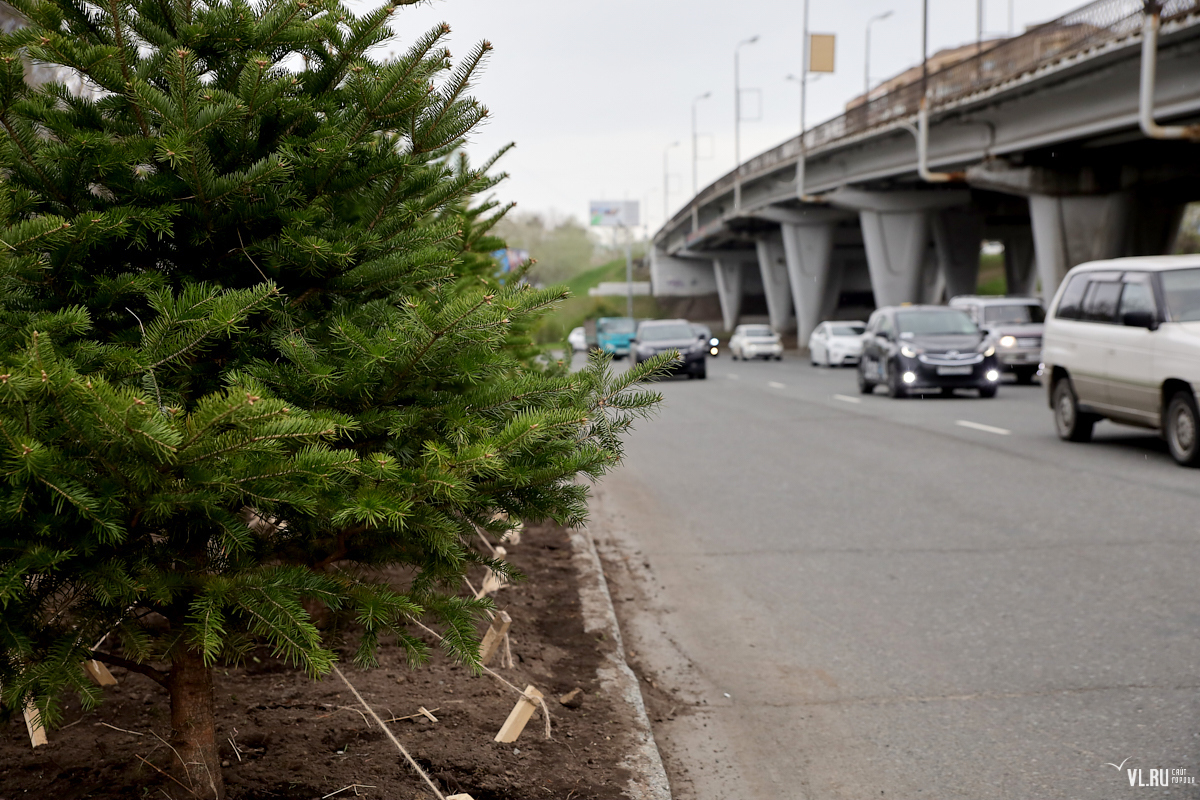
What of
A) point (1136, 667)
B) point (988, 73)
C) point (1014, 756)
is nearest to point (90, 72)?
point (1014, 756)

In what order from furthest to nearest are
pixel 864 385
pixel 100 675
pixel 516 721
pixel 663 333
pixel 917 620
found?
pixel 663 333 < pixel 864 385 < pixel 917 620 < pixel 100 675 < pixel 516 721

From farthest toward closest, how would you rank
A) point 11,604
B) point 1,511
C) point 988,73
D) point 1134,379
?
point 988,73, point 1134,379, point 11,604, point 1,511

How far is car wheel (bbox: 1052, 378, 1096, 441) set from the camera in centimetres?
1312

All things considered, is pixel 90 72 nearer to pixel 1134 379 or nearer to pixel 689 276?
pixel 1134 379

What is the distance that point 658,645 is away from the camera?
5.75m

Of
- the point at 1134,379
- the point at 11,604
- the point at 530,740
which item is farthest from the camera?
the point at 1134,379

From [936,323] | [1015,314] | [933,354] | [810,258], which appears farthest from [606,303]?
[933,354]

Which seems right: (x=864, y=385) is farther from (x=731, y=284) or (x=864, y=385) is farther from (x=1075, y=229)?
(x=731, y=284)

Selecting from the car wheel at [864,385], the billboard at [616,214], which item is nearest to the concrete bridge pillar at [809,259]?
the car wheel at [864,385]

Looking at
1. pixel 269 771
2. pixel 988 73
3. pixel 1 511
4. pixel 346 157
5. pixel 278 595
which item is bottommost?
pixel 269 771

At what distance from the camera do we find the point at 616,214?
127125 mm

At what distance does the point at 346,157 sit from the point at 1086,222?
103 ft

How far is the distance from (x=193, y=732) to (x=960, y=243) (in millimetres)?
49845

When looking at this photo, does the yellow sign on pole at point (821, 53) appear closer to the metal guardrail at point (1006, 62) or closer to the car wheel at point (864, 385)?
the metal guardrail at point (1006, 62)
